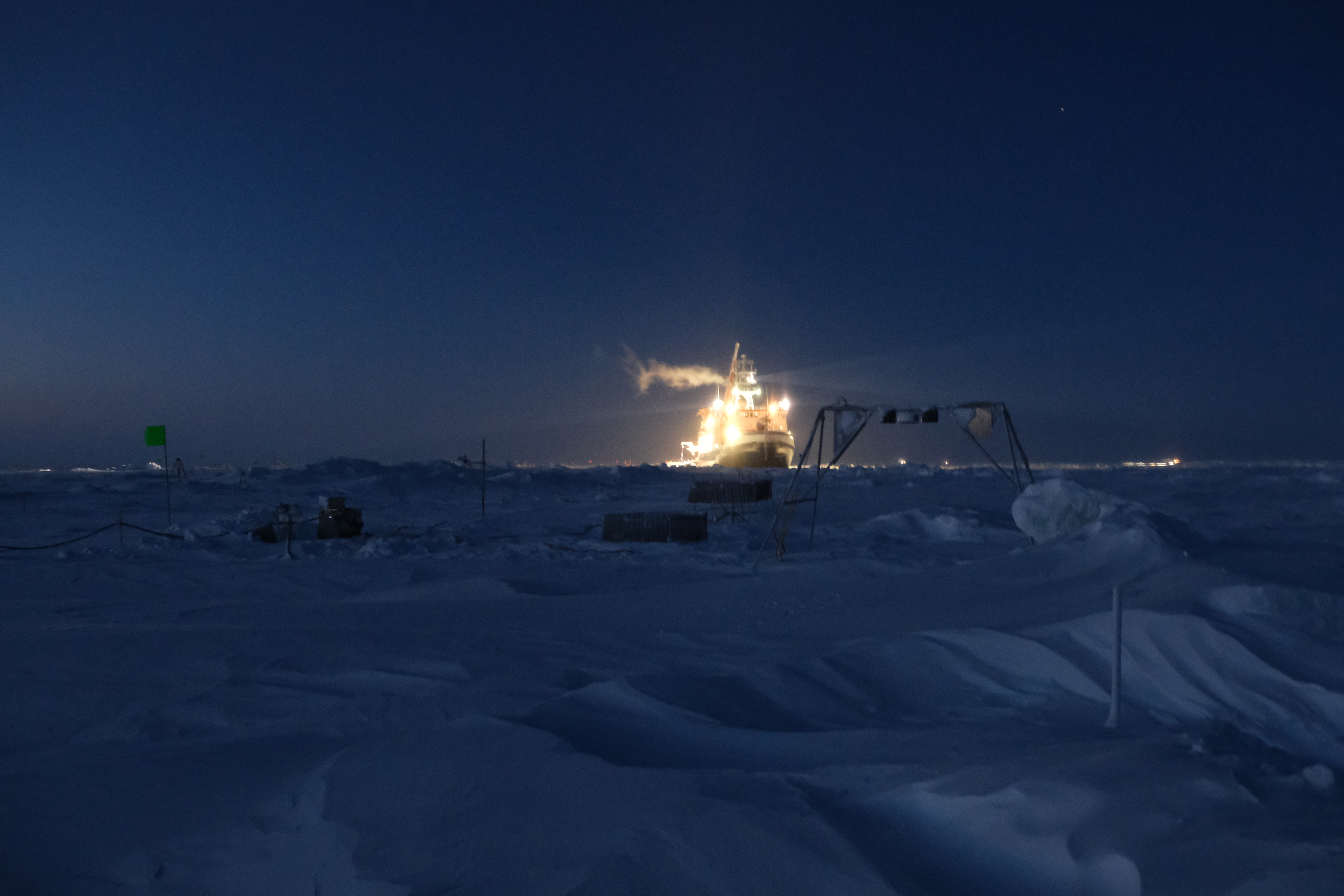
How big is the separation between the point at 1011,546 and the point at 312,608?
1504 cm

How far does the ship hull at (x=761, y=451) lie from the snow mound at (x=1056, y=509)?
62.4 meters

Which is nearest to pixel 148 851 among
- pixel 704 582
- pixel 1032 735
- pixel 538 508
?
pixel 1032 735

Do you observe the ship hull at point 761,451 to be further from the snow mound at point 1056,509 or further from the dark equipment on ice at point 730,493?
the snow mound at point 1056,509

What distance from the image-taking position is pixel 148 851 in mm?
4395

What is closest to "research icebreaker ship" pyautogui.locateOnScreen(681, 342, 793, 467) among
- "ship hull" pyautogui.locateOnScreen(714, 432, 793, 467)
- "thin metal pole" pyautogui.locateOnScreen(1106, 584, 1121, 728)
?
"ship hull" pyautogui.locateOnScreen(714, 432, 793, 467)

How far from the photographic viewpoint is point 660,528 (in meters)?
20.0

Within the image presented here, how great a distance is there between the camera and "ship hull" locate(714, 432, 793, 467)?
257 feet

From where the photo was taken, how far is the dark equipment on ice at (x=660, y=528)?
1992 centimetres

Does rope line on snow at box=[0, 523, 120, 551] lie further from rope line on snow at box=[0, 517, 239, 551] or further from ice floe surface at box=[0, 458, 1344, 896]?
ice floe surface at box=[0, 458, 1344, 896]

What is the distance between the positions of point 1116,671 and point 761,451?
7292 cm

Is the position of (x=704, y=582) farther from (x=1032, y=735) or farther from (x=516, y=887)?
(x=516, y=887)

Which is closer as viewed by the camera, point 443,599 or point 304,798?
point 304,798

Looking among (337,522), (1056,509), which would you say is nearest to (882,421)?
(1056,509)

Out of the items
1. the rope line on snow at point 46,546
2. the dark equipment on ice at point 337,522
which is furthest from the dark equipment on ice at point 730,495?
the rope line on snow at point 46,546
